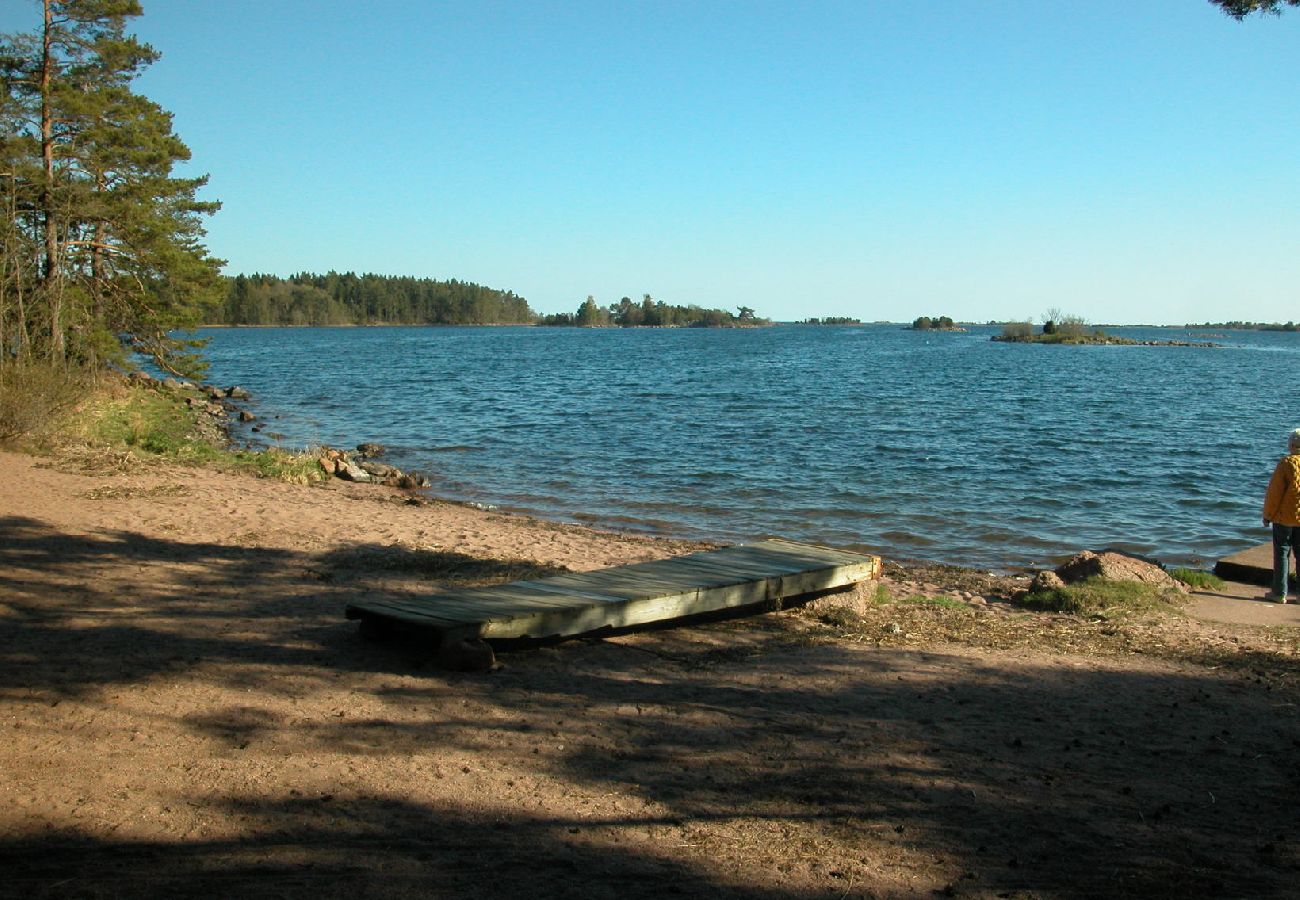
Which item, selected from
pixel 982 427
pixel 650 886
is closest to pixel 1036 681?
pixel 650 886

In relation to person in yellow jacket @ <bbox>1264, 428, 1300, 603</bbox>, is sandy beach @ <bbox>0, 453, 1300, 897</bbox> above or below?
below

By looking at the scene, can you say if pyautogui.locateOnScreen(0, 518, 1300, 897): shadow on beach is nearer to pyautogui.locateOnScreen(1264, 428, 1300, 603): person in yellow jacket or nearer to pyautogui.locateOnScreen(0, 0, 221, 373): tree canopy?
pyautogui.locateOnScreen(1264, 428, 1300, 603): person in yellow jacket

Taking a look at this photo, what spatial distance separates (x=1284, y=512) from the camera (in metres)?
10.8

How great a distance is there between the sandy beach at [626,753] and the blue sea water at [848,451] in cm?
728

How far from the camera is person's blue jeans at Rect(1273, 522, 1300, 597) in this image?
10852 mm

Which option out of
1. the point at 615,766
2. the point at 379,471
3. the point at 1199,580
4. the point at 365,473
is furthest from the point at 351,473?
the point at 615,766

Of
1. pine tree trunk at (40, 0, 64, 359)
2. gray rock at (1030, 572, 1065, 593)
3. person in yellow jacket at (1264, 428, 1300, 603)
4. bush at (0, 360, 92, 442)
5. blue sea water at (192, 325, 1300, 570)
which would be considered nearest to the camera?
gray rock at (1030, 572, 1065, 593)

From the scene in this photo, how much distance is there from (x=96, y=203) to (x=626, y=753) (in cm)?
2190

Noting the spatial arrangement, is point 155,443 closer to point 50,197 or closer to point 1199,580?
point 50,197

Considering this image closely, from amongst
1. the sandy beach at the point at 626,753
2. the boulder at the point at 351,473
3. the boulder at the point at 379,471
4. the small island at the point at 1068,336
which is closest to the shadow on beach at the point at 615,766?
the sandy beach at the point at 626,753

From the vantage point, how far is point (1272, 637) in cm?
909

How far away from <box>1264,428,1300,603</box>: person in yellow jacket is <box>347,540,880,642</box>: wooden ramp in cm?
472

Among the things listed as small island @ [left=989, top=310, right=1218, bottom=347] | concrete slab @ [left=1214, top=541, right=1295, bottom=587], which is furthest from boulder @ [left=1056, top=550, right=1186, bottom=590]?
small island @ [left=989, top=310, right=1218, bottom=347]

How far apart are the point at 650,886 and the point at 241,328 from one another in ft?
629
